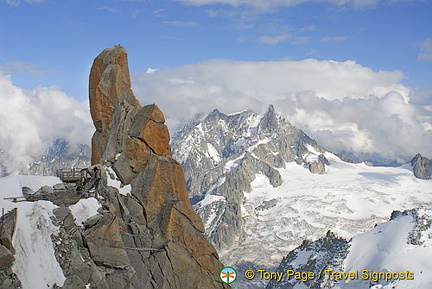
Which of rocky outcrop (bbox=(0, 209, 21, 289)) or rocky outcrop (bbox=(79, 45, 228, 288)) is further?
rocky outcrop (bbox=(79, 45, 228, 288))

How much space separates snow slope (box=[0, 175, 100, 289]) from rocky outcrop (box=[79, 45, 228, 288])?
61.3 inches

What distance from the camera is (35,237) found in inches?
1865

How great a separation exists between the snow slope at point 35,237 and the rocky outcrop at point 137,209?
1557 millimetres

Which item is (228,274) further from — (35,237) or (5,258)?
(5,258)

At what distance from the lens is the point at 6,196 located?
51.6 meters

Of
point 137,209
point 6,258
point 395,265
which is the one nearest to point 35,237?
point 6,258

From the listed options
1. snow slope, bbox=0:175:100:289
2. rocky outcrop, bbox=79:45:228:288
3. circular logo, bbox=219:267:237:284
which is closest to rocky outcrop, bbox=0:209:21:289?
snow slope, bbox=0:175:100:289

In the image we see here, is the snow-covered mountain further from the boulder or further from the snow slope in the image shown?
the boulder

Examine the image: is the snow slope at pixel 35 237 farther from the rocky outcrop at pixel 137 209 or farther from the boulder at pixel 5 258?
the rocky outcrop at pixel 137 209

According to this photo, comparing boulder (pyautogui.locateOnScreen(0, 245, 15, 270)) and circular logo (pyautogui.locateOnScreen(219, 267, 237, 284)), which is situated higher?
boulder (pyautogui.locateOnScreen(0, 245, 15, 270))

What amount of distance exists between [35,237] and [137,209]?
12.4 metres

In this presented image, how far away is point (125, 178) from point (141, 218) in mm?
5871

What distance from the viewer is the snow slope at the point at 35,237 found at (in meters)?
44.2

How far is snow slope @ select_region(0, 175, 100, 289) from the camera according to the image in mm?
44188
